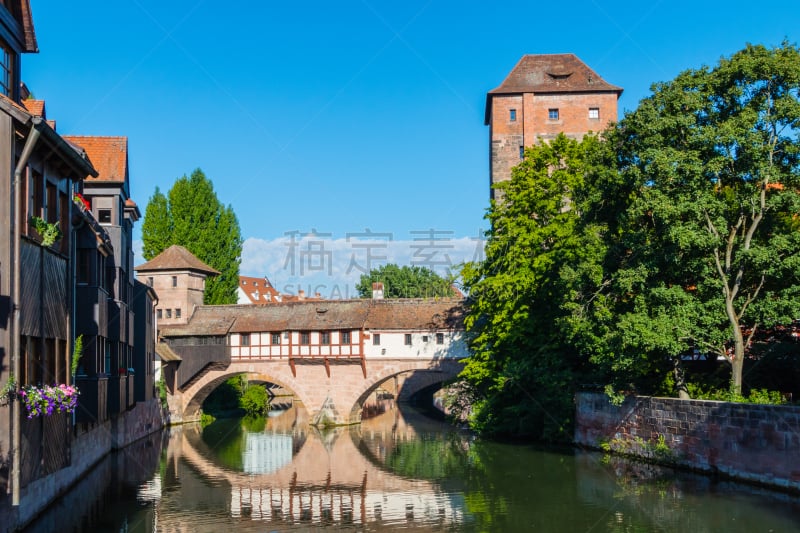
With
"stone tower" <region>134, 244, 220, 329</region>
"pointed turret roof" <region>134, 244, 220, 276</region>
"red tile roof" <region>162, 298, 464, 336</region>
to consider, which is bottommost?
"red tile roof" <region>162, 298, 464, 336</region>

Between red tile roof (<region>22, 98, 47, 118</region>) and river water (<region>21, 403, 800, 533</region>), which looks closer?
river water (<region>21, 403, 800, 533</region>)

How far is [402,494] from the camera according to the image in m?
19.8

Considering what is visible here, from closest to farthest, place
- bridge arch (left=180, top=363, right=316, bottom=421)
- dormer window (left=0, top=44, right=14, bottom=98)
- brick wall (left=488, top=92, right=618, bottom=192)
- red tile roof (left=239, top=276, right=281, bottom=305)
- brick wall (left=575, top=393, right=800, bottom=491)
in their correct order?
dormer window (left=0, top=44, right=14, bottom=98), brick wall (left=575, top=393, right=800, bottom=491), bridge arch (left=180, top=363, right=316, bottom=421), brick wall (left=488, top=92, right=618, bottom=192), red tile roof (left=239, top=276, right=281, bottom=305)

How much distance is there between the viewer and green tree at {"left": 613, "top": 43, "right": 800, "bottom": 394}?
1945cm

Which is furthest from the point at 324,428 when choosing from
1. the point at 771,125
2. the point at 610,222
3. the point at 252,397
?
the point at 771,125

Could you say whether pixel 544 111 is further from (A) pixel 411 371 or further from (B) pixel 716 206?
(B) pixel 716 206

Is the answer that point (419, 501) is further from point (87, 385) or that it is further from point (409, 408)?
point (409, 408)

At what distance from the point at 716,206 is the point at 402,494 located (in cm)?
1007

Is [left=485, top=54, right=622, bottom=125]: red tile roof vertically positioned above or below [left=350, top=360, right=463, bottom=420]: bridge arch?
above

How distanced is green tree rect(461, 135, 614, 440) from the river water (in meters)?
1.75

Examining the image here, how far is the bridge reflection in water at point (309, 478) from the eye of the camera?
17031 millimetres

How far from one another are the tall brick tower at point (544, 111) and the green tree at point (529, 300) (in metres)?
10.6

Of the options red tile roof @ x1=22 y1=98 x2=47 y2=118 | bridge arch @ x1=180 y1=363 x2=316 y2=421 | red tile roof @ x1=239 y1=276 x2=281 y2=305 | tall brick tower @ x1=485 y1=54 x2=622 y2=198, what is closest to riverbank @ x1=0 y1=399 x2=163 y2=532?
bridge arch @ x1=180 y1=363 x2=316 y2=421

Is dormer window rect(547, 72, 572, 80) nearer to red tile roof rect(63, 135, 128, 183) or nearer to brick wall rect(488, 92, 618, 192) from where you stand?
brick wall rect(488, 92, 618, 192)
